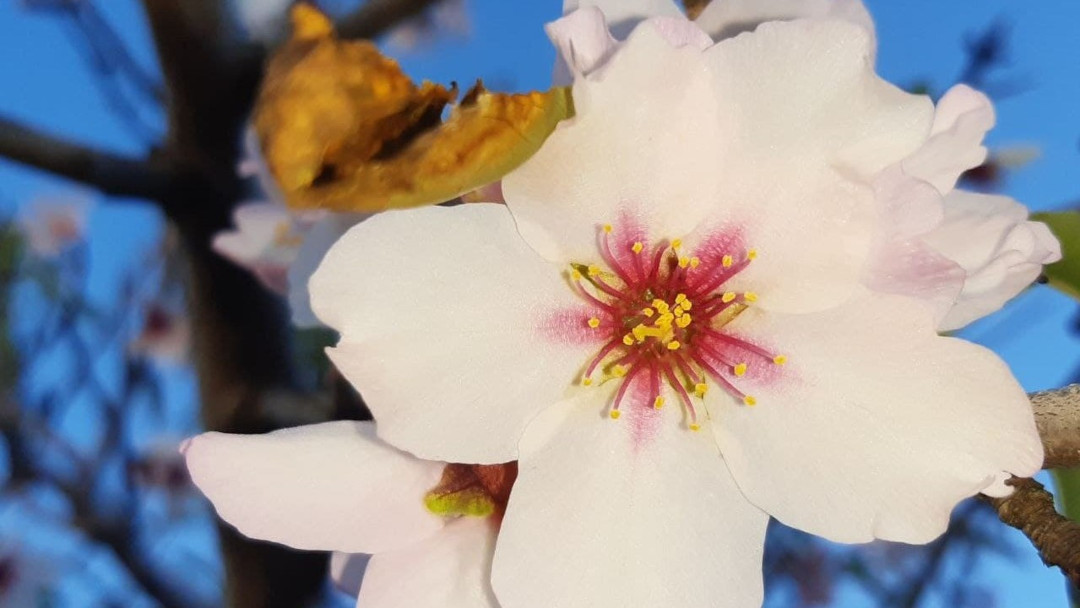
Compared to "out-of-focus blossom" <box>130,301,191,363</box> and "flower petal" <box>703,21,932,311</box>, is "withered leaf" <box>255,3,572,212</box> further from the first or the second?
"out-of-focus blossom" <box>130,301,191,363</box>

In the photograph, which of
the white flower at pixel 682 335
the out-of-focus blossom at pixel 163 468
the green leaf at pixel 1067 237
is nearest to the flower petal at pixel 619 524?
the white flower at pixel 682 335

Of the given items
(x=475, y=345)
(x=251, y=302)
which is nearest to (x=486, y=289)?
(x=475, y=345)

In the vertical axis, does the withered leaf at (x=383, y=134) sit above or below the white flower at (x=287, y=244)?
above

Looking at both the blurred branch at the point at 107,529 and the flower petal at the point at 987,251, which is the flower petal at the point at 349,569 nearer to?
the flower petal at the point at 987,251

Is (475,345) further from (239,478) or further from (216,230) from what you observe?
(216,230)

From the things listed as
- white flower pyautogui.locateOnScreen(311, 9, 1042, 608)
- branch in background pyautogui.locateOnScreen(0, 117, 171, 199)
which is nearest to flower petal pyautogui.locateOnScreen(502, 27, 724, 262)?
white flower pyautogui.locateOnScreen(311, 9, 1042, 608)
